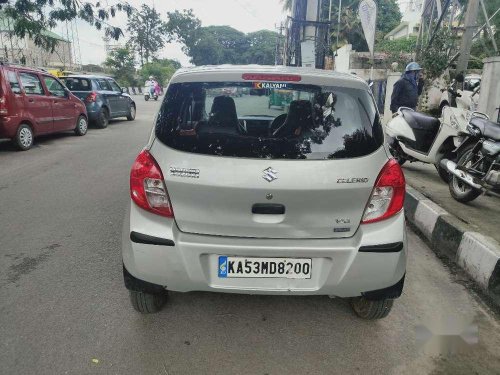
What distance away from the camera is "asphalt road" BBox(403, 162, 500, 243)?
422 centimetres

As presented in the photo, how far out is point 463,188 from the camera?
5051 mm

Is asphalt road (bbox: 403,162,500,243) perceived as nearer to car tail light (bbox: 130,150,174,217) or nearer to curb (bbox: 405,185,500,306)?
curb (bbox: 405,185,500,306)

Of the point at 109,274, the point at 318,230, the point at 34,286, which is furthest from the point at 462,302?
the point at 34,286

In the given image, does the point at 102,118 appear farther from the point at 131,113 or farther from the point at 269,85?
the point at 269,85

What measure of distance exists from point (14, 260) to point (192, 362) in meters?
2.04

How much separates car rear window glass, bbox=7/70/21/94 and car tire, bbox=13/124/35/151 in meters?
0.68

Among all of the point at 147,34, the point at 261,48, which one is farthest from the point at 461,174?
the point at 261,48

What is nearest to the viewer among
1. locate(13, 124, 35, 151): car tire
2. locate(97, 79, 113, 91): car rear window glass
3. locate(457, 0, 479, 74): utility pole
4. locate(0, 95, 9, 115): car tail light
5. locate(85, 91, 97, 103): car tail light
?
locate(0, 95, 9, 115): car tail light

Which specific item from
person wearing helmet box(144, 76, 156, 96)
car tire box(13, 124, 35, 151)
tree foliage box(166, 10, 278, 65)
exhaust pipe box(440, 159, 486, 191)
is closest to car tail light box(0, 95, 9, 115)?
car tire box(13, 124, 35, 151)

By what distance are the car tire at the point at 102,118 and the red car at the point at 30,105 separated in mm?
2255

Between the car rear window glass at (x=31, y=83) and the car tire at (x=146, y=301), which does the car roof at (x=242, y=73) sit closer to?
the car tire at (x=146, y=301)

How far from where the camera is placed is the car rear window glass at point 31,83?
8.27m

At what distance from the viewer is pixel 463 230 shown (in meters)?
3.69

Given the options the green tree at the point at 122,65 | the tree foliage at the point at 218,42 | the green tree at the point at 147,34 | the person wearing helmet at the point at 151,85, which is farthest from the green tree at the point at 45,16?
the tree foliage at the point at 218,42
